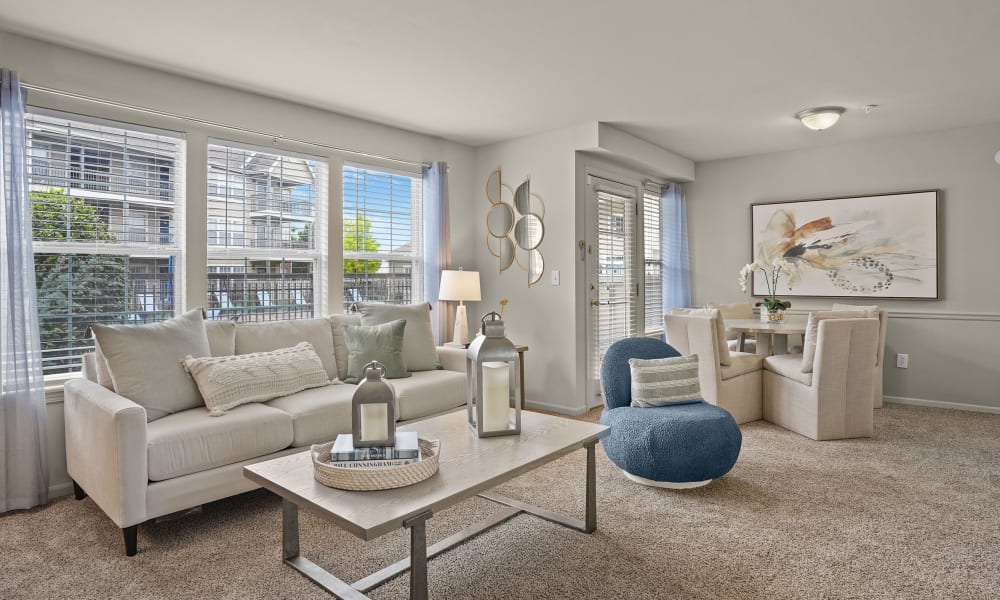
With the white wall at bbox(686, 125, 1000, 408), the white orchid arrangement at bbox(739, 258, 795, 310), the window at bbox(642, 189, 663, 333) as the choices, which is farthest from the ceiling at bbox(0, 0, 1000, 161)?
the window at bbox(642, 189, 663, 333)

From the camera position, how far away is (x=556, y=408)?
478cm

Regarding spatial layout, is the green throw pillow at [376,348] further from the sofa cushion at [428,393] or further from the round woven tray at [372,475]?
the round woven tray at [372,475]

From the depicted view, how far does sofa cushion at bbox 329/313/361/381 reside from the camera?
3.73 meters

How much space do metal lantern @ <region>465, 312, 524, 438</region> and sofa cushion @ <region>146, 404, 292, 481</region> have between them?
44.7 inches

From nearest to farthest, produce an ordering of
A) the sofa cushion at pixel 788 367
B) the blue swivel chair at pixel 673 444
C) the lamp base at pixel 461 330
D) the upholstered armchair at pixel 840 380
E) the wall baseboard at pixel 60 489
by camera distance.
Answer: the blue swivel chair at pixel 673 444
the wall baseboard at pixel 60 489
the upholstered armchair at pixel 840 380
the sofa cushion at pixel 788 367
the lamp base at pixel 461 330

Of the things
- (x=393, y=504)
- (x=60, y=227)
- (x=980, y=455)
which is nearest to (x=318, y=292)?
(x=60, y=227)

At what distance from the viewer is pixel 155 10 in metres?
2.61

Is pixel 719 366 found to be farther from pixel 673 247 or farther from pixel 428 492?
pixel 428 492

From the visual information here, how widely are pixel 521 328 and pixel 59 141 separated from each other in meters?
3.39

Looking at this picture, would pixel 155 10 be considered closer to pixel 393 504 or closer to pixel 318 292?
pixel 318 292

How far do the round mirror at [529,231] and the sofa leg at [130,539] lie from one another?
341 cm

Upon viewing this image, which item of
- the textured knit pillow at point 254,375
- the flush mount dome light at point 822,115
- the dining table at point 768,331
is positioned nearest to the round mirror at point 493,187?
the dining table at point 768,331

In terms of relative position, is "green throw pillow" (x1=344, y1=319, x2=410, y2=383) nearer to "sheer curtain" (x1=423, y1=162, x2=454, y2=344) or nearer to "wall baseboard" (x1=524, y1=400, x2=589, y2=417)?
"sheer curtain" (x1=423, y1=162, x2=454, y2=344)

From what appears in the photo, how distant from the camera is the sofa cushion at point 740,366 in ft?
13.7
